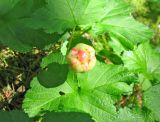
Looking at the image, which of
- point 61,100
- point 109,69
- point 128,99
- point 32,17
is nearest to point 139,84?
point 128,99

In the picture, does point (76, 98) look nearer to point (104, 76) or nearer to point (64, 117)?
point (104, 76)

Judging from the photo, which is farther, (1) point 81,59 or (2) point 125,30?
(2) point 125,30

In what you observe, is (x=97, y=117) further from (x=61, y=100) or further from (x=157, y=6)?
(x=157, y=6)

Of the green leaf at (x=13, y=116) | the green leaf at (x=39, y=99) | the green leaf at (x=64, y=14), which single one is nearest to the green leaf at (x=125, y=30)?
Answer: the green leaf at (x=64, y=14)

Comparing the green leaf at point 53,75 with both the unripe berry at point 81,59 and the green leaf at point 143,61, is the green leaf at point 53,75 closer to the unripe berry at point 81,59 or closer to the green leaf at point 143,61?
the unripe berry at point 81,59

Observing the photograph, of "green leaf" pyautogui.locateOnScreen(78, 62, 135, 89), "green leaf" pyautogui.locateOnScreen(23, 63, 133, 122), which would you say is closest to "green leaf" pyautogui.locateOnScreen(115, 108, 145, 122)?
"green leaf" pyautogui.locateOnScreen(23, 63, 133, 122)

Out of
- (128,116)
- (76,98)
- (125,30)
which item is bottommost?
(128,116)

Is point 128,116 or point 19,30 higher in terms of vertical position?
point 19,30

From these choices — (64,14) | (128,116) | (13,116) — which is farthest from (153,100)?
(13,116)
